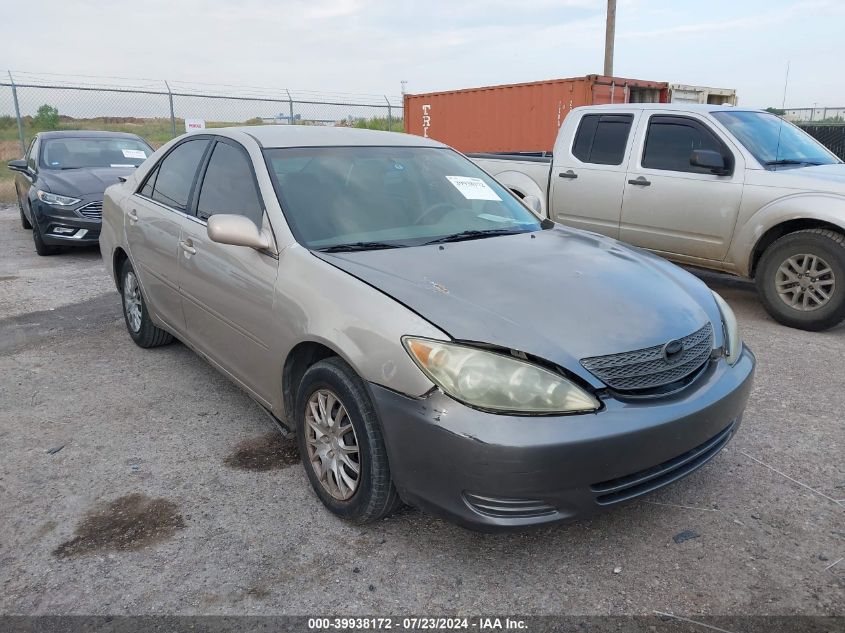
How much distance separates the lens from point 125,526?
9.21ft

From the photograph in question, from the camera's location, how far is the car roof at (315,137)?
3562 millimetres

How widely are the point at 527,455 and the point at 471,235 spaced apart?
1.48 m

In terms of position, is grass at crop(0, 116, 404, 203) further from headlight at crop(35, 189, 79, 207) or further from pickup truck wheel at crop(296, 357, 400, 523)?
pickup truck wheel at crop(296, 357, 400, 523)

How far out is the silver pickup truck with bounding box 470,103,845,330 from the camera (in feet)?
17.5

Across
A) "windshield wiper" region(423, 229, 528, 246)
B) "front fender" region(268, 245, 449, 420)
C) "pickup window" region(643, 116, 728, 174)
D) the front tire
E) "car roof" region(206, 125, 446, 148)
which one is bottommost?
the front tire

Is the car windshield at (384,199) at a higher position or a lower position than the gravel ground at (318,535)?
higher

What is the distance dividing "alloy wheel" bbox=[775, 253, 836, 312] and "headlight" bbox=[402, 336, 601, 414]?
404cm

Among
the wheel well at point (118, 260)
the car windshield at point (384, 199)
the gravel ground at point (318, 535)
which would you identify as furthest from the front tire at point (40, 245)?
the car windshield at point (384, 199)

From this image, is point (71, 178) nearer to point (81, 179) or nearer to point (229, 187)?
point (81, 179)

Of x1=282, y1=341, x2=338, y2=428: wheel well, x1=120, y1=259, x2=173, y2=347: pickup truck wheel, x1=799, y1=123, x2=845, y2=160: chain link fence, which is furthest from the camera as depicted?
x1=799, y1=123, x2=845, y2=160: chain link fence

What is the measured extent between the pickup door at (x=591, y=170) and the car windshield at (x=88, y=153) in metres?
6.04

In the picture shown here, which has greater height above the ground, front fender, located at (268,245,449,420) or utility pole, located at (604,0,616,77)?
utility pole, located at (604,0,616,77)

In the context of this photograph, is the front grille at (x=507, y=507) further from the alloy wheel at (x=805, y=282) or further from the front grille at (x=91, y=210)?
the front grille at (x=91, y=210)

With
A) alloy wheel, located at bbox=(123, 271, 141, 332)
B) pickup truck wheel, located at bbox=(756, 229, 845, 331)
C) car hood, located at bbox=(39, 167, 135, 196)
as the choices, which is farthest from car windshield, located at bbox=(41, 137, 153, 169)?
pickup truck wheel, located at bbox=(756, 229, 845, 331)
